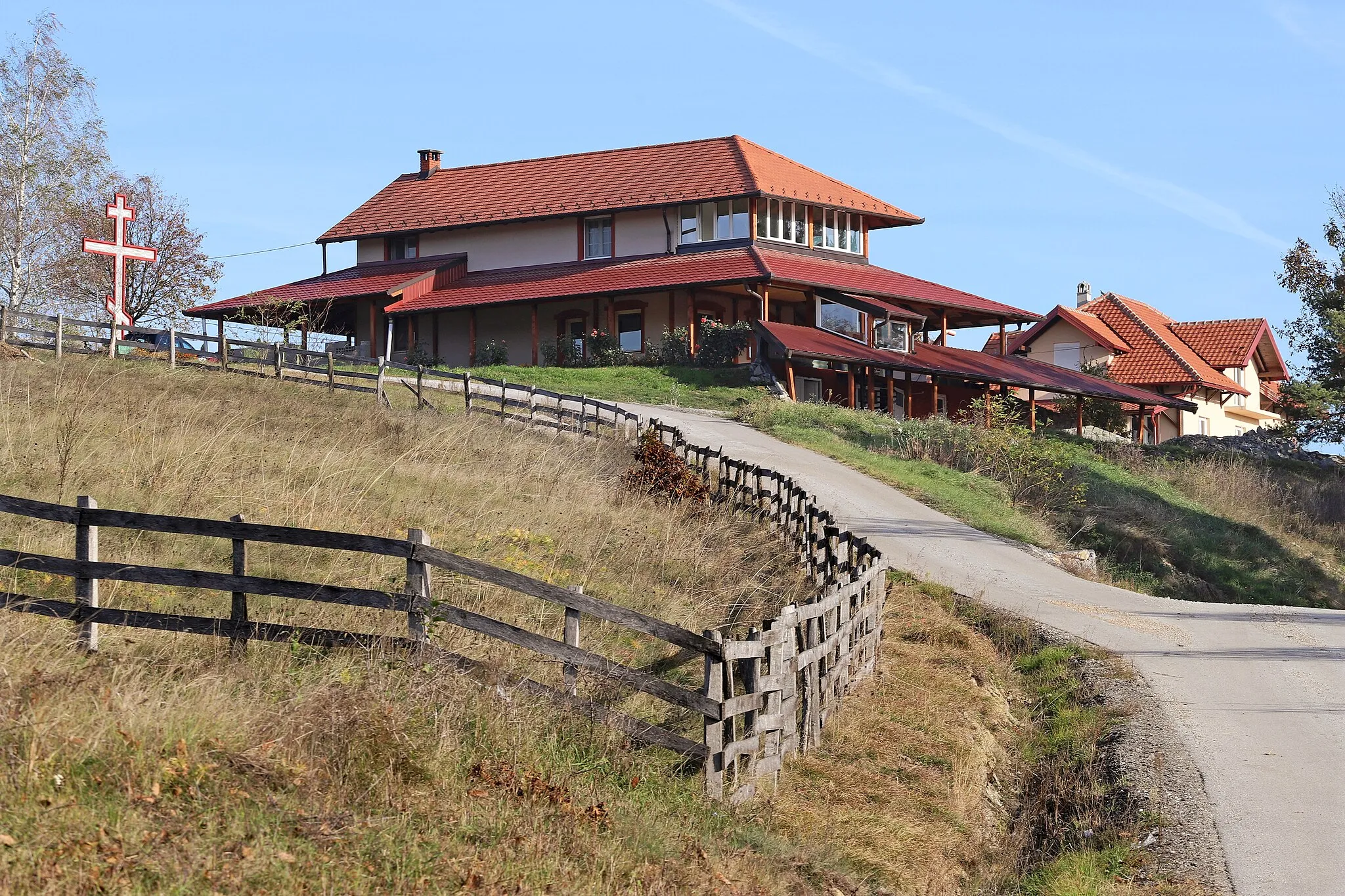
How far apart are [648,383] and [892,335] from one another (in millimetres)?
9984

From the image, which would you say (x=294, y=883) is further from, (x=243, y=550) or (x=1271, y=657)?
(x=1271, y=657)

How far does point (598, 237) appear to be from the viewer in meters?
51.2

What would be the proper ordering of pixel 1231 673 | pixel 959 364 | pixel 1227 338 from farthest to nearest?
pixel 1227 338
pixel 959 364
pixel 1231 673

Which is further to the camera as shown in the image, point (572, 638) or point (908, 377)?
point (908, 377)

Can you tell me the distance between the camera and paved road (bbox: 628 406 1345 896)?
9.01 meters

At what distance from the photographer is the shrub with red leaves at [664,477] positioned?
2023 centimetres

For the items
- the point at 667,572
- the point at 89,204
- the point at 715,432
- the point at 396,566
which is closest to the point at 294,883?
the point at 396,566

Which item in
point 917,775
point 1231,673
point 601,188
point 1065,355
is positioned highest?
point 601,188

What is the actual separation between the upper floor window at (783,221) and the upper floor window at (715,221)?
664 mm

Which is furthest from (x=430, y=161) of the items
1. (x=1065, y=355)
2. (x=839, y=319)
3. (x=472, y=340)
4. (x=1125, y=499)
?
(x=1125, y=499)

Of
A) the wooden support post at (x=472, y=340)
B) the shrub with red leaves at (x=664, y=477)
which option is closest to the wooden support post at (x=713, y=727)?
the shrub with red leaves at (x=664, y=477)

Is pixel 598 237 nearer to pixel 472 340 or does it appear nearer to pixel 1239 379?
pixel 472 340

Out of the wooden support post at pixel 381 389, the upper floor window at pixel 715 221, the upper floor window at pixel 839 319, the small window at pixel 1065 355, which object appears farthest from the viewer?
the small window at pixel 1065 355

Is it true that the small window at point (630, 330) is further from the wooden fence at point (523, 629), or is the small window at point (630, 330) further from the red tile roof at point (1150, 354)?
the wooden fence at point (523, 629)
